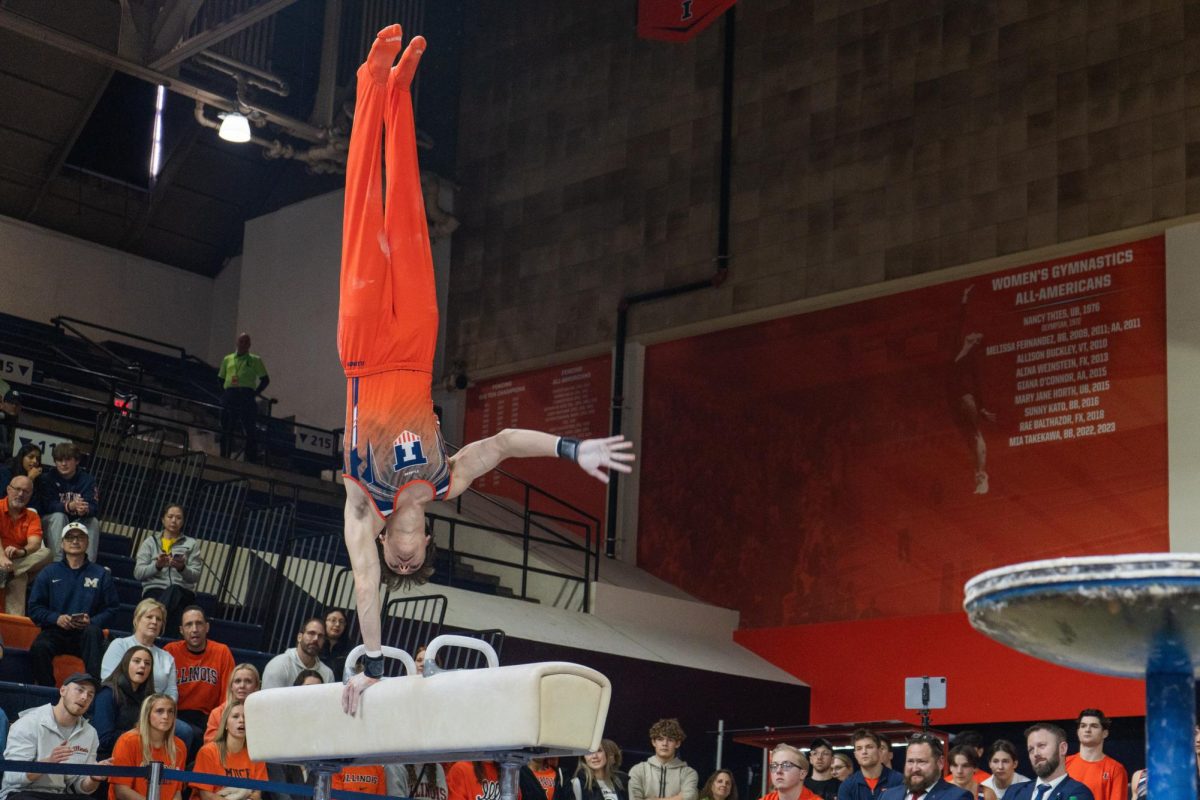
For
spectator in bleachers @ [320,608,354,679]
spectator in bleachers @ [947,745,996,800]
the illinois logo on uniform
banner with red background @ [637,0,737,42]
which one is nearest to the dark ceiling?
banner with red background @ [637,0,737,42]

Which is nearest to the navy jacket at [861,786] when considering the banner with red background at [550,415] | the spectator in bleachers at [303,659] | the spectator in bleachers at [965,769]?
the spectator in bleachers at [965,769]

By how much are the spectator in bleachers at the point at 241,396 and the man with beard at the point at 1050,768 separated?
7.94 m

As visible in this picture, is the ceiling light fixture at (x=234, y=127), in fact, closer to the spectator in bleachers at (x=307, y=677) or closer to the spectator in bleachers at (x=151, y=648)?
the spectator in bleachers at (x=151, y=648)

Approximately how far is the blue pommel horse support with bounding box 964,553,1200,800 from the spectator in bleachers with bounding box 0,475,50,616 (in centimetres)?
667

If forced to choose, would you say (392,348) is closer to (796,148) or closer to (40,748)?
(40,748)

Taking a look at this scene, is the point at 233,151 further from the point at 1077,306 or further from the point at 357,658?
the point at 357,658

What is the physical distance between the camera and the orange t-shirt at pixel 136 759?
6.50 metres

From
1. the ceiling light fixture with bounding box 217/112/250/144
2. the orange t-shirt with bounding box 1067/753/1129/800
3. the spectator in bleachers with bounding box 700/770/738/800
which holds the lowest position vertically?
the spectator in bleachers with bounding box 700/770/738/800

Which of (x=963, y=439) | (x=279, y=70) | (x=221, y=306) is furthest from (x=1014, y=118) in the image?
(x=221, y=306)

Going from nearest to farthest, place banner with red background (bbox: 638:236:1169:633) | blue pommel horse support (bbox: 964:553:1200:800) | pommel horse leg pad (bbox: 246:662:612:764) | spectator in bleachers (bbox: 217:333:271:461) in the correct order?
blue pommel horse support (bbox: 964:553:1200:800), pommel horse leg pad (bbox: 246:662:612:764), banner with red background (bbox: 638:236:1169:633), spectator in bleachers (bbox: 217:333:271:461)

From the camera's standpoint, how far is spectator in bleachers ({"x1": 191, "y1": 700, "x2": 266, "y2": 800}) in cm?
675

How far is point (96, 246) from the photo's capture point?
54.1ft

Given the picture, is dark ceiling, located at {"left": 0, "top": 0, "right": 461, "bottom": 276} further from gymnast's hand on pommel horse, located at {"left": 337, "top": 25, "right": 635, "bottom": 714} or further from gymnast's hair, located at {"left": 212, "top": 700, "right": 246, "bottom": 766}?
gymnast's hand on pommel horse, located at {"left": 337, "top": 25, "right": 635, "bottom": 714}

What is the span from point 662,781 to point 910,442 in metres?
4.28
